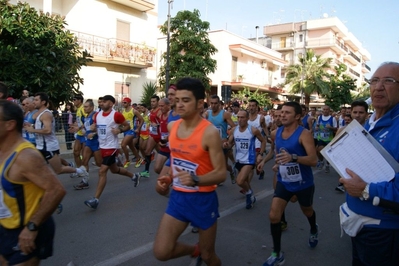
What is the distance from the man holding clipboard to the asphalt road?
185cm

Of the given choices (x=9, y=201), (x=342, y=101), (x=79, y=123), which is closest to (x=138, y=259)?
(x=9, y=201)

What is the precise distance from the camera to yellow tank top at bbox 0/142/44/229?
7.64 ft

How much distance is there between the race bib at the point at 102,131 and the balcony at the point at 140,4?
585 inches

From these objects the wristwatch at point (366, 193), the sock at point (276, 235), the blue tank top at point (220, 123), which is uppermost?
the blue tank top at point (220, 123)

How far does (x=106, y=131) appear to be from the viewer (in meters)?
6.40

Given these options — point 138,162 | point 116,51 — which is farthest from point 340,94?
point 138,162

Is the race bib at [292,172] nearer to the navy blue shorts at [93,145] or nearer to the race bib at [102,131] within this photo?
the race bib at [102,131]

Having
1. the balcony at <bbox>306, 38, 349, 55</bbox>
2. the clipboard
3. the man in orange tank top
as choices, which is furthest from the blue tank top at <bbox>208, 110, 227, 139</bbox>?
the balcony at <bbox>306, 38, 349, 55</bbox>

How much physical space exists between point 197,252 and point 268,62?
120ft

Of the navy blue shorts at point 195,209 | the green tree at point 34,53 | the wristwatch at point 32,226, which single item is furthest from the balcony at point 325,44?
the wristwatch at point 32,226

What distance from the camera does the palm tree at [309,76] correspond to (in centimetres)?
3784

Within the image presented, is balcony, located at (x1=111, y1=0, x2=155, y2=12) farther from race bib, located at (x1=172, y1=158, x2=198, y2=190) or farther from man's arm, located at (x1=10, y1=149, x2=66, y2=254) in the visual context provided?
man's arm, located at (x1=10, y1=149, x2=66, y2=254)

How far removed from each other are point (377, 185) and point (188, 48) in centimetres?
2107

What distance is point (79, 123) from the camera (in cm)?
879
